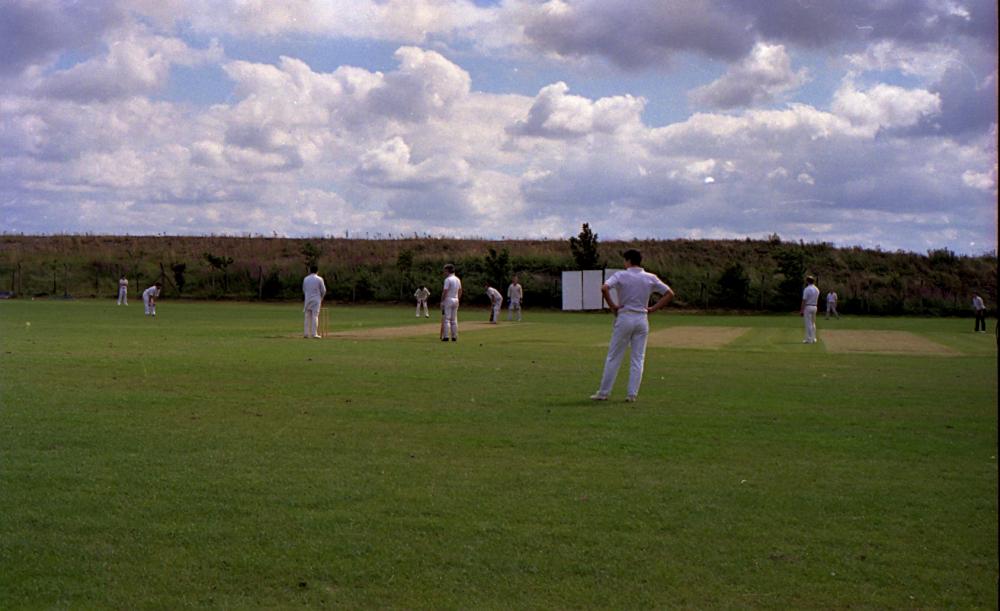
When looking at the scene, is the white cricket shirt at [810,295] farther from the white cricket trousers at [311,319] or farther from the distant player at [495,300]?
the distant player at [495,300]

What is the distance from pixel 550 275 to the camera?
7231cm

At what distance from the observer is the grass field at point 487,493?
219 inches

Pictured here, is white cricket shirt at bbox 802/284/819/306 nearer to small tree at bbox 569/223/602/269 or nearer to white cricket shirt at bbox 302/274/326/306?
white cricket shirt at bbox 302/274/326/306

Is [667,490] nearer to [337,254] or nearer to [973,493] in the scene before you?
[973,493]

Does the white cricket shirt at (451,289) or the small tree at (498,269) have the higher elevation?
the small tree at (498,269)

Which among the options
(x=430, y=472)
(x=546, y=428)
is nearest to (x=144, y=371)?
(x=546, y=428)

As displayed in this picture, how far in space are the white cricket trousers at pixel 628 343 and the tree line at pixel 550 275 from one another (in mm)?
51678

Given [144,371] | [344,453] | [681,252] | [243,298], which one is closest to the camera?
[344,453]

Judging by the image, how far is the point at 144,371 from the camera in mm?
16156

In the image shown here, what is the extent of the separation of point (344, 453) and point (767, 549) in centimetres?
421

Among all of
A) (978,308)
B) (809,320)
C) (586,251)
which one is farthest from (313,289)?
(586,251)

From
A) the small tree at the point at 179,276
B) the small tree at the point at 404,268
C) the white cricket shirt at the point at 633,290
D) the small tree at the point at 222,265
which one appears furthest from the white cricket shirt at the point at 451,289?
the small tree at the point at 179,276

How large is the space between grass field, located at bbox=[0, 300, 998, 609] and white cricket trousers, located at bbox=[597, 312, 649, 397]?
36 cm

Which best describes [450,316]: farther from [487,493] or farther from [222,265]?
[222,265]
